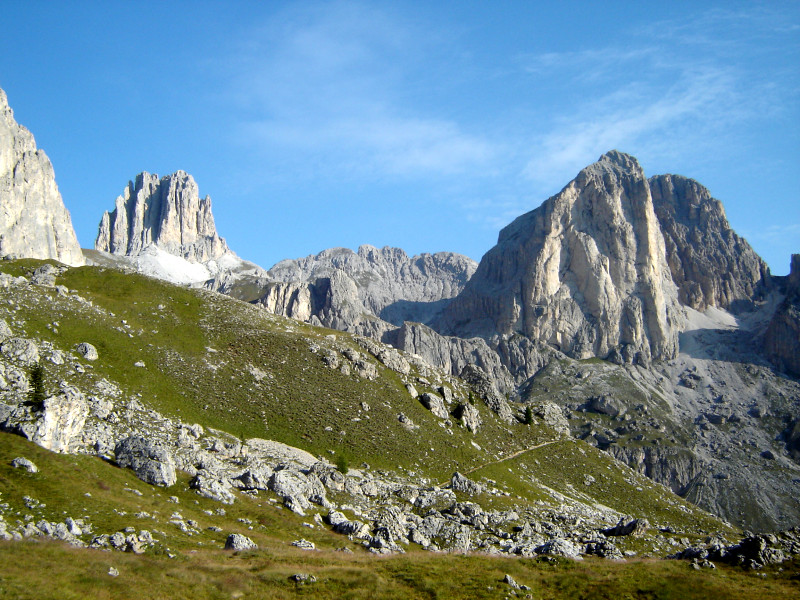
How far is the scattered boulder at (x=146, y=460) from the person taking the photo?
50.2 m

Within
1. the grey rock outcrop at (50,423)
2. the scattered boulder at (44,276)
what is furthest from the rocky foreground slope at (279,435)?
the scattered boulder at (44,276)

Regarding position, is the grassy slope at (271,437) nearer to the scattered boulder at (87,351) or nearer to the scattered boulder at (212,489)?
the scattered boulder at (212,489)

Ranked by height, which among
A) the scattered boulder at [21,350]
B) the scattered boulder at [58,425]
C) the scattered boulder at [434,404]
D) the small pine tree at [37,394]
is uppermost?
the scattered boulder at [21,350]

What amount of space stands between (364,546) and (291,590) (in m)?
18.4

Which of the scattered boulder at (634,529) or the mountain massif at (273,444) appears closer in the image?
the mountain massif at (273,444)

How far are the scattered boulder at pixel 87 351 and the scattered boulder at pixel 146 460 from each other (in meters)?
28.7

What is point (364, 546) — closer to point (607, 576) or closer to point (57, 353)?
point (607, 576)

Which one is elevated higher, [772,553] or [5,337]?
[5,337]

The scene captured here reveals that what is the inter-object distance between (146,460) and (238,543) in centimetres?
1649

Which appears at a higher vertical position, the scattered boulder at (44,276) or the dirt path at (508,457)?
the scattered boulder at (44,276)

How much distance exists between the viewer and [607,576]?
3597cm

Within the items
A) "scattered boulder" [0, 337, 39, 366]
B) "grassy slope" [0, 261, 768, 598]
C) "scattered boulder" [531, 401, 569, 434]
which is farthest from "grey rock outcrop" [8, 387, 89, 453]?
"scattered boulder" [531, 401, 569, 434]

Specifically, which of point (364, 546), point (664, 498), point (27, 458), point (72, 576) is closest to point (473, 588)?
point (364, 546)

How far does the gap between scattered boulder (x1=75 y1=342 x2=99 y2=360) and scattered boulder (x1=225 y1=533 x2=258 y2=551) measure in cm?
4826
